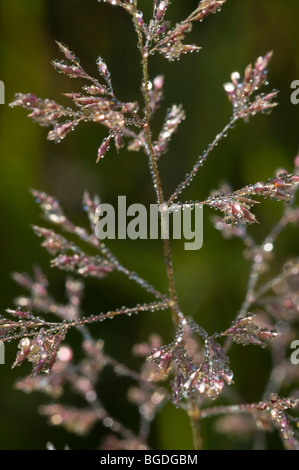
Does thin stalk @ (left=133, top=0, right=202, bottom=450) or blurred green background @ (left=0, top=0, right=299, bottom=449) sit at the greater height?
blurred green background @ (left=0, top=0, right=299, bottom=449)

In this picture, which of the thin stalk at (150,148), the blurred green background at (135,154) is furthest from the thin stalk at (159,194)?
the blurred green background at (135,154)

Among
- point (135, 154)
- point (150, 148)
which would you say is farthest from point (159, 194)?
point (135, 154)

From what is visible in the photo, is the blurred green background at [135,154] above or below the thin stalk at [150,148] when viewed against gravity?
above

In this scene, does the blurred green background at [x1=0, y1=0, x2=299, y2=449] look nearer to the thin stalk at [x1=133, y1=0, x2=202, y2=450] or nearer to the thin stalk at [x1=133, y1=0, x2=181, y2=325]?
the thin stalk at [x1=133, y1=0, x2=202, y2=450]

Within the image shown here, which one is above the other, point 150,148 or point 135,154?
point 135,154

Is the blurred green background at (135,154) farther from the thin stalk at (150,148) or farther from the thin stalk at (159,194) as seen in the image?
the thin stalk at (150,148)

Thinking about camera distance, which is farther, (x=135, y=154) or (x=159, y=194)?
(x=135, y=154)

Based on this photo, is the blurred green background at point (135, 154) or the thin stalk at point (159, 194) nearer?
the thin stalk at point (159, 194)

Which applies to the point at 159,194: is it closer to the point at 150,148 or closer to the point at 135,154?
the point at 150,148

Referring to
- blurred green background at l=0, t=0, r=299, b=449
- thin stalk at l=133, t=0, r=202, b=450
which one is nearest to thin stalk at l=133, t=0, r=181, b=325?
thin stalk at l=133, t=0, r=202, b=450
